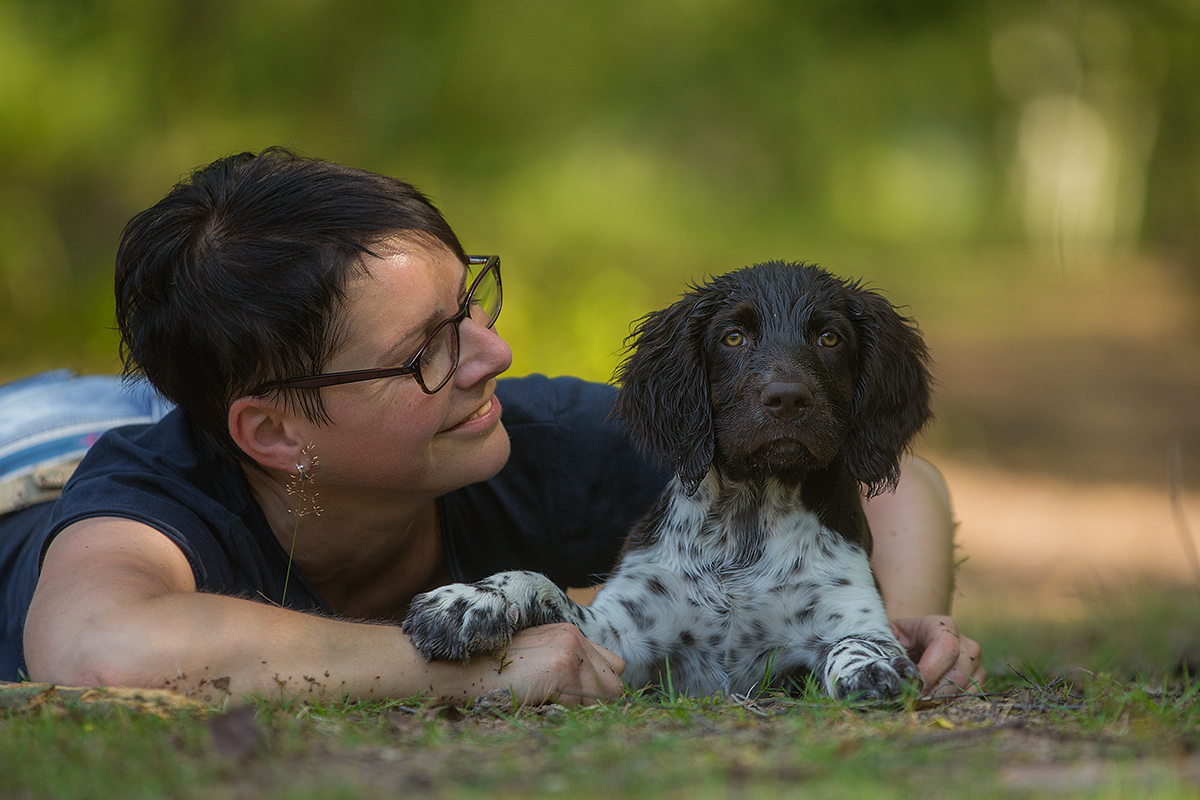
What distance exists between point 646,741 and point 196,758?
0.78m

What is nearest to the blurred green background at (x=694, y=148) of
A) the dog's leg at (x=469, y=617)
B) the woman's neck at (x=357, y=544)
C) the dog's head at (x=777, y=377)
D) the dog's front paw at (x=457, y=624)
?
the woman's neck at (x=357, y=544)

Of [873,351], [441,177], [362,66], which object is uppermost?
[362,66]

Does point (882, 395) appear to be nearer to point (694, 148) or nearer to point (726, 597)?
point (726, 597)

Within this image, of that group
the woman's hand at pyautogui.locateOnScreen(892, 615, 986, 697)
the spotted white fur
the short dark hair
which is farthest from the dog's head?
the short dark hair

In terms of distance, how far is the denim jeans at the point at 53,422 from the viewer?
3.56 meters

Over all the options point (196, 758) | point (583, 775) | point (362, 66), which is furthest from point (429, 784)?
point (362, 66)

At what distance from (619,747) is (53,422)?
8.50 feet

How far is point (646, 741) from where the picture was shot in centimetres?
207

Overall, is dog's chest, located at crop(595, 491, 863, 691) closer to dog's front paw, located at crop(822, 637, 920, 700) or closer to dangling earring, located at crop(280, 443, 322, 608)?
dog's front paw, located at crop(822, 637, 920, 700)

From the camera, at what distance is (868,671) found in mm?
2568

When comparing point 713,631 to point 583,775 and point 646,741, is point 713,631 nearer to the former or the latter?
point 646,741

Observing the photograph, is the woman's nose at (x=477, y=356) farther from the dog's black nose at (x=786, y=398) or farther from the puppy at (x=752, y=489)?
the dog's black nose at (x=786, y=398)

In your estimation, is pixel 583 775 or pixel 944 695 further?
pixel 944 695

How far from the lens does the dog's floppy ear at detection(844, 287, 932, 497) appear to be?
9.41 feet
